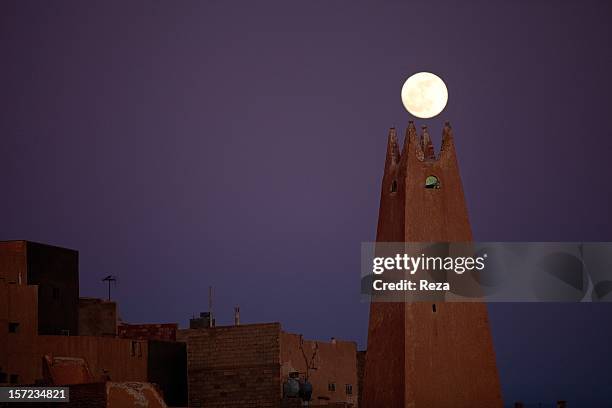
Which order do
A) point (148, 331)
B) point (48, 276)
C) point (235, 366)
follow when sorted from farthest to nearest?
1. point (148, 331)
2. point (235, 366)
3. point (48, 276)

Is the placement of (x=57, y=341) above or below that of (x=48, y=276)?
below

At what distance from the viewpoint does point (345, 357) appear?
41.2 m

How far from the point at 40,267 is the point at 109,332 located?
18.6ft

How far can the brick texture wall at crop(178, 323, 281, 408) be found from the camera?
1438 inches

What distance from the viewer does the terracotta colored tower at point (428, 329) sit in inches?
1117

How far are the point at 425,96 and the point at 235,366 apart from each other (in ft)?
37.1

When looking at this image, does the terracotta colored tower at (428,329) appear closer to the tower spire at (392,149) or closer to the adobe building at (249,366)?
the tower spire at (392,149)

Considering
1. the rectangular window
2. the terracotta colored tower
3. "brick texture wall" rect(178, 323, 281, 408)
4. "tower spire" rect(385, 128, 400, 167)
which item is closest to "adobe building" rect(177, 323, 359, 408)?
"brick texture wall" rect(178, 323, 281, 408)

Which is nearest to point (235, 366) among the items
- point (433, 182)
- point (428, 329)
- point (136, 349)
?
point (136, 349)

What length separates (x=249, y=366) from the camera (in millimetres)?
37000

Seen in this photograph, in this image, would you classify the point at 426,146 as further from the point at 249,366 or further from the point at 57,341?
the point at 57,341

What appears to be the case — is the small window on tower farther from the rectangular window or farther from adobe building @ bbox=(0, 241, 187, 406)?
the rectangular window

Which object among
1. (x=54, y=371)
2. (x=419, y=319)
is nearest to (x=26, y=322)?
(x=54, y=371)

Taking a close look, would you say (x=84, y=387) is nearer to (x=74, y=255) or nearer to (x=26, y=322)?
(x=26, y=322)
